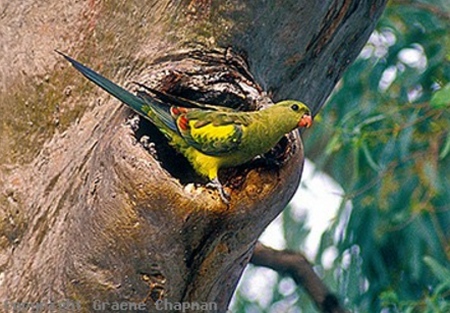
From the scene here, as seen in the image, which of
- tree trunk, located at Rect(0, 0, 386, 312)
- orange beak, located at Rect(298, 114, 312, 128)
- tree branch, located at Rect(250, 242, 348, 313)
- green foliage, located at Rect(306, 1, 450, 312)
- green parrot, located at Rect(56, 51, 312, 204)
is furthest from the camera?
green foliage, located at Rect(306, 1, 450, 312)

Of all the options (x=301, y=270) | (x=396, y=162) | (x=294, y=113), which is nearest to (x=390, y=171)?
(x=396, y=162)

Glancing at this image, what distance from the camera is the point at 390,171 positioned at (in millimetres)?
2420

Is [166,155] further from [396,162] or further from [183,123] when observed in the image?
[396,162]

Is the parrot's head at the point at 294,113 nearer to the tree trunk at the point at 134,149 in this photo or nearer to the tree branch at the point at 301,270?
the tree trunk at the point at 134,149

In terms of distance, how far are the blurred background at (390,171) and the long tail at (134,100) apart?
106cm

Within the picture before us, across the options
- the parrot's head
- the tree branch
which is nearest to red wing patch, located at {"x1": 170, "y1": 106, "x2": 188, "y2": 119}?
the parrot's head

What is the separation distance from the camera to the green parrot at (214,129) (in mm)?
1268

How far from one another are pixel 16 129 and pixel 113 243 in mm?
292

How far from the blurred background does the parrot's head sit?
0.88 meters

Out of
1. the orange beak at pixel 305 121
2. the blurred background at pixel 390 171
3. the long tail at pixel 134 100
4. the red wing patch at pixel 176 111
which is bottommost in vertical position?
the blurred background at pixel 390 171

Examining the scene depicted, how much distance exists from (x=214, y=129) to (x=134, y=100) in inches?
6.2

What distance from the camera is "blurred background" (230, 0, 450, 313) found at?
234 cm

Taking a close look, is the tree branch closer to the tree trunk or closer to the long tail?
the tree trunk

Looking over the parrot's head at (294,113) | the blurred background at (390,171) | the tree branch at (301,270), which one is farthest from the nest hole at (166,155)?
the blurred background at (390,171)
